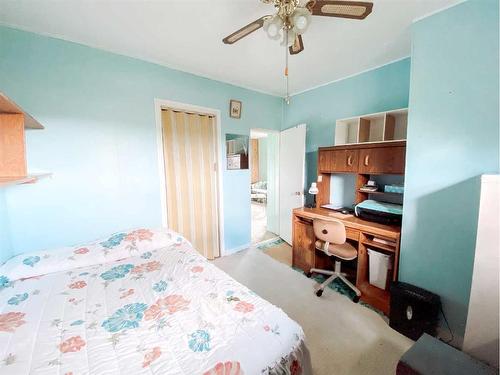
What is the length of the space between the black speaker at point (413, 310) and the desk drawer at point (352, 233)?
49 centimetres

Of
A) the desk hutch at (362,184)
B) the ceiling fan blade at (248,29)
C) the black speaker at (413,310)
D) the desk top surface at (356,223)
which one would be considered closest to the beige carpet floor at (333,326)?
the black speaker at (413,310)

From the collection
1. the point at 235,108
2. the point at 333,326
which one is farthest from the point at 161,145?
the point at 333,326

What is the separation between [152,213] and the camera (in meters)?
2.36

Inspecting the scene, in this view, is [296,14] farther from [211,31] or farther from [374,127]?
[374,127]

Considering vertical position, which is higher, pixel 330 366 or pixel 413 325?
pixel 413 325

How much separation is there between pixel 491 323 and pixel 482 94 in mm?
1422

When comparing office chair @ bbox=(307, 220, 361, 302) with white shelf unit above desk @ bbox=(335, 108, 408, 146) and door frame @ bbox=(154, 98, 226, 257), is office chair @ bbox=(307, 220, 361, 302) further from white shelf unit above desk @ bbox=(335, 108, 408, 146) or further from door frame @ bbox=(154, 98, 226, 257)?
door frame @ bbox=(154, 98, 226, 257)

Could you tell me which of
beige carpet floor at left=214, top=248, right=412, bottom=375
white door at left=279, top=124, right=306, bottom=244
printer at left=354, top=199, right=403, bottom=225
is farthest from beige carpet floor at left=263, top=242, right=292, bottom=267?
printer at left=354, top=199, right=403, bottom=225

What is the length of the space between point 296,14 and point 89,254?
7.35 feet

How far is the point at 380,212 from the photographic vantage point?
1.99 meters

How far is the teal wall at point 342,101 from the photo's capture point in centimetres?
221

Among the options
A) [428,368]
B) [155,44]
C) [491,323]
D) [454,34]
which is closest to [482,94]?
[454,34]

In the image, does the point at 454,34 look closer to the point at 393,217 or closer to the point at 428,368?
the point at 393,217

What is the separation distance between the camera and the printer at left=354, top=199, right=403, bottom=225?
1900mm
